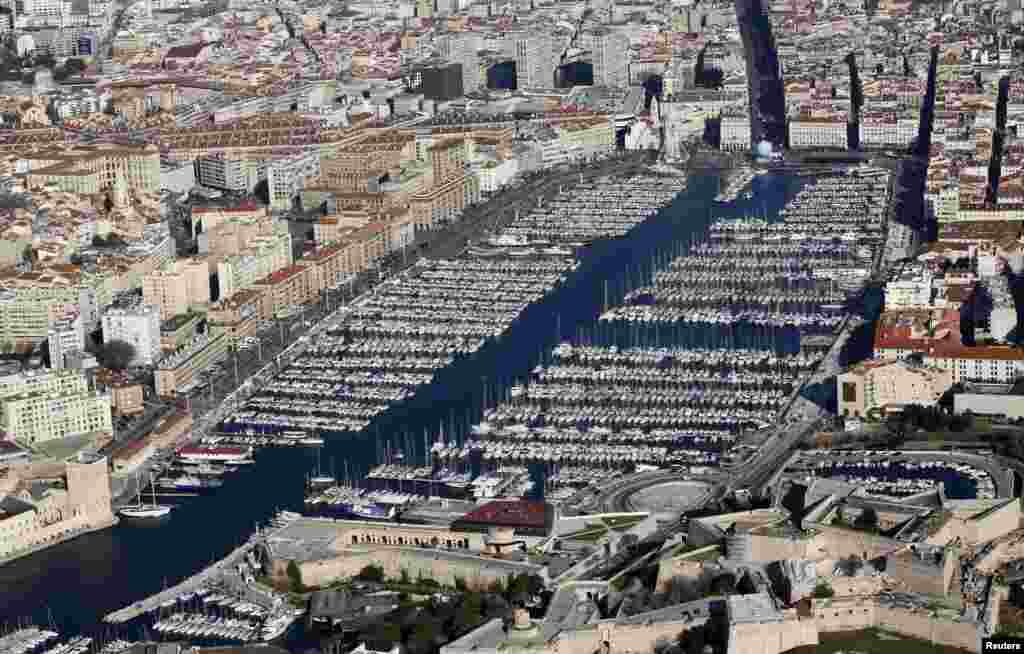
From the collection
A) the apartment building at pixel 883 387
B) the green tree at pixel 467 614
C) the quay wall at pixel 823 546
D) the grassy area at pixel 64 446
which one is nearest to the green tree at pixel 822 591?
the quay wall at pixel 823 546

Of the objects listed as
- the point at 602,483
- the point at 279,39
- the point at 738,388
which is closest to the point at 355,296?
the point at 738,388

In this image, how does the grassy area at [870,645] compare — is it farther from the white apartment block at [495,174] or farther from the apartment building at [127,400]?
the white apartment block at [495,174]

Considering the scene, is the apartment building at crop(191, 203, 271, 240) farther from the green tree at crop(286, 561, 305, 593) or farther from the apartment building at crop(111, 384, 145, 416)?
the green tree at crop(286, 561, 305, 593)

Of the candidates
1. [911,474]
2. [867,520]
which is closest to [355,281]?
[911,474]

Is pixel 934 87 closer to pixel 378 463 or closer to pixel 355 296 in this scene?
pixel 355 296

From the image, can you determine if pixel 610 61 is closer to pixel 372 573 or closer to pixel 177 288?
pixel 177 288
